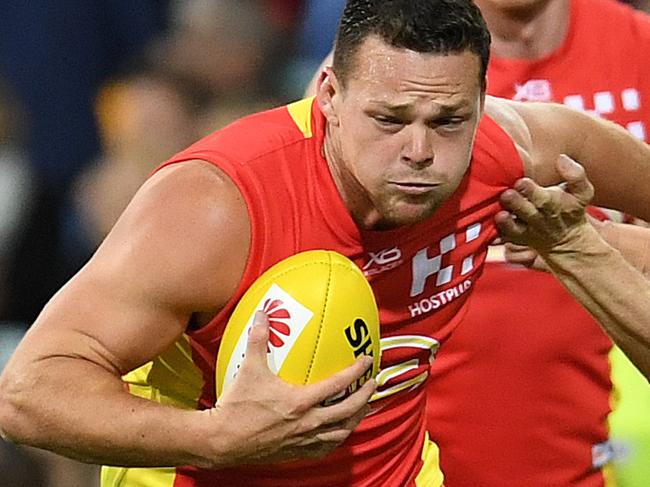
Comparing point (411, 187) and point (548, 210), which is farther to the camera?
point (548, 210)

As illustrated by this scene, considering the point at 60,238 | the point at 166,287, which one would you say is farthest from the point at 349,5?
the point at 60,238

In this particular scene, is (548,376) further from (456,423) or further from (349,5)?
(349,5)

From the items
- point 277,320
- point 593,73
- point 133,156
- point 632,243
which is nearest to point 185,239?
point 277,320

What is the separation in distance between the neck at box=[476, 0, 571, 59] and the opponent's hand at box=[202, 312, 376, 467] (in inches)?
59.5

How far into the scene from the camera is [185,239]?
2840mm

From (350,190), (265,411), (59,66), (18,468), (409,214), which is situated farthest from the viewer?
(59,66)

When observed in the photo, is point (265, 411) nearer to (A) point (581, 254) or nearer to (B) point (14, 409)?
(B) point (14, 409)

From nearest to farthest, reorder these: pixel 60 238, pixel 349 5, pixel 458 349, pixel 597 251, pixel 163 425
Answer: pixel 163 425 → pixel 349 5 → pixel 597 251 → pixel 458 349 → pixel 60 238

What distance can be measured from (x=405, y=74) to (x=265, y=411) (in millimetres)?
607

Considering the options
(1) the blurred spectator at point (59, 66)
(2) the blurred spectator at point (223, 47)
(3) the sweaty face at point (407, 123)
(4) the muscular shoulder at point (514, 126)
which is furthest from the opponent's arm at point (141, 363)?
(1) the blurred spectator at point (59, 66)

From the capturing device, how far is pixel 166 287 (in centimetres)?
281

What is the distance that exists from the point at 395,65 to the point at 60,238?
290 cm

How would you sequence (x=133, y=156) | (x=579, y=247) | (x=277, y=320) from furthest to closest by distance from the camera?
(x=133, y=156), (x=579, y=247), (x=277, y=320)

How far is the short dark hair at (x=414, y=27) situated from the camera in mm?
2895
